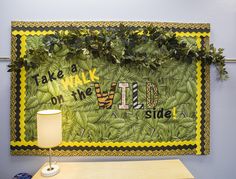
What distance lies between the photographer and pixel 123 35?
1715mm

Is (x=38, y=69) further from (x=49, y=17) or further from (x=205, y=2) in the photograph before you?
(x=205, y=2)

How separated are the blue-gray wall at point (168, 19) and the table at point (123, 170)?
4.2 inches

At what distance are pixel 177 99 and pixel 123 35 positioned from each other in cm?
73

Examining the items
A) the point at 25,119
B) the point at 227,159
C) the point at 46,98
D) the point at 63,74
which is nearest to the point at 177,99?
the point at 227,159

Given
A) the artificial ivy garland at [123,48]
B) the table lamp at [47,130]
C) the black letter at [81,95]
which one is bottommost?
the table lamp at [47,130]

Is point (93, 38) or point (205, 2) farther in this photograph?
point (205, 2)

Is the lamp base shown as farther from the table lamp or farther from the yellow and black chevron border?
the yellow and black chevron border

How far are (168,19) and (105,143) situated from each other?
1.23 meters

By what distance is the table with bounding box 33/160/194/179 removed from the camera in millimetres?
1478

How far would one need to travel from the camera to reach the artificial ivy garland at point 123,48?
1679 millimetres

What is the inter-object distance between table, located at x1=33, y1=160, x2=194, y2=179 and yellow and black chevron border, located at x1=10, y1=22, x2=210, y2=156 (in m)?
0.10

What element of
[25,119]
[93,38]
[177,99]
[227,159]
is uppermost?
[93,38]

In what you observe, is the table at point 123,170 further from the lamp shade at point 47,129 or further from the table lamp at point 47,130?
Result: the lamp shade at point 47,129

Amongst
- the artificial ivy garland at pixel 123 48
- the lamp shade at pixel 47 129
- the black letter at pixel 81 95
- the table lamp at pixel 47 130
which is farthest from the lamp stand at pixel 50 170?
the artificial ivy garland at pixel 123 48
